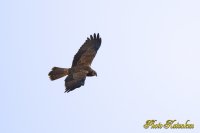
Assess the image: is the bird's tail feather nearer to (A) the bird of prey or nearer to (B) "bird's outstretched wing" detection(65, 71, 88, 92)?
(A) the bird of prey

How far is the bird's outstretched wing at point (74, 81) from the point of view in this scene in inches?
452

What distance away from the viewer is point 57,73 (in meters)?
12.5

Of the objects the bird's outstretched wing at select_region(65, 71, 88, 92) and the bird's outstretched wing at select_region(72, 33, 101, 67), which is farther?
the bird's outstretched wing at select_region(72, 33, 101, 67)

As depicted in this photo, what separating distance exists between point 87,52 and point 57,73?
1774 mm

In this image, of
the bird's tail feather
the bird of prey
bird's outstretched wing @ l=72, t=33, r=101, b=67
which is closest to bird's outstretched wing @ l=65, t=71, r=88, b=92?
the bird of prey

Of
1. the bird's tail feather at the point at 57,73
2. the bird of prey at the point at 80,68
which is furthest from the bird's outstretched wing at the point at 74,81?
the bird's tail feather at the point at 57,73

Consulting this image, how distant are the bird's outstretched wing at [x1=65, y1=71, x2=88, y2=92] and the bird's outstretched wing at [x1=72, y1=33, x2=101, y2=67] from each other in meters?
1.13

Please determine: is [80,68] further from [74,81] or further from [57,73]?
[74,81]

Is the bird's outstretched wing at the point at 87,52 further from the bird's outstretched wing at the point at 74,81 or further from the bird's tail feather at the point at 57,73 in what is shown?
the bird's outstretched wing at the point at 74,81

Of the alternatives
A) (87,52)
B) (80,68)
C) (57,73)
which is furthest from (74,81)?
(87,52)

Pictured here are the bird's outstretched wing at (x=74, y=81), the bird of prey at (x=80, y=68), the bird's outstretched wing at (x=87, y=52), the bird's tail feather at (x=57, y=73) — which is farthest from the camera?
the bird's outstretched wing at (x=87, y=52)

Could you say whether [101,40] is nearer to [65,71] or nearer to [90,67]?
[90,67]

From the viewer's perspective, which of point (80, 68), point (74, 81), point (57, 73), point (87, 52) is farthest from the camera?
point (87, 52)

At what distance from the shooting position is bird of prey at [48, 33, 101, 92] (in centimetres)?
1178
